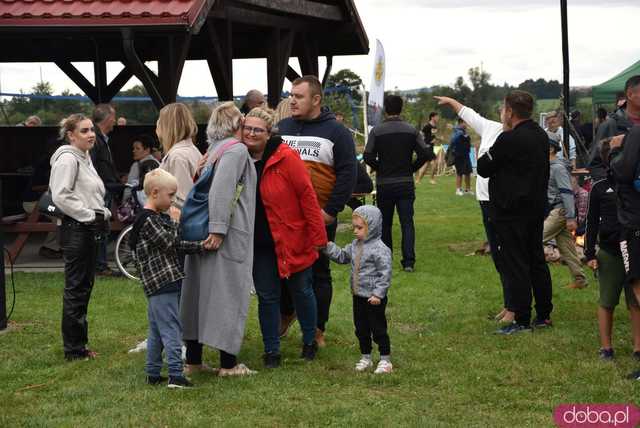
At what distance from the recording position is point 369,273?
259 inches

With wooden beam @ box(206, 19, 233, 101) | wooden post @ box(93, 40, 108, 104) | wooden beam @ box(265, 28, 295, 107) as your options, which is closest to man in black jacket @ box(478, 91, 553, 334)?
wooden beam @ box(206, 19, 233, 101)

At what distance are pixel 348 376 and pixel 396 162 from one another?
5.08 metres

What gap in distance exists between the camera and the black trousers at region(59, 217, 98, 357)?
7.08 meters

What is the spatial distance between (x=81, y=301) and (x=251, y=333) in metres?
1.49

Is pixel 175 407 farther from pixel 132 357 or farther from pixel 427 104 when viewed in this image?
pixel 427 104

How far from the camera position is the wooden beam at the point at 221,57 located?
13.2 meters

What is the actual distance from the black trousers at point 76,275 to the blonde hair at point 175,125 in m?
0.86

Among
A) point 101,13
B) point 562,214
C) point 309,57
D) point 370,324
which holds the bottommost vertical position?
point 370,324

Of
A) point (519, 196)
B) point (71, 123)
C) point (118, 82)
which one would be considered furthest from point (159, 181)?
point (118, 82)

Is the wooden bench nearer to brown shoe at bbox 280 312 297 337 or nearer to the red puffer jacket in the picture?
brown shoe at bbox 280 312 297 337

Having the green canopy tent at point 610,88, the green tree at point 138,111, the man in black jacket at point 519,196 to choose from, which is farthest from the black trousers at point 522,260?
the green tree at point 138,111

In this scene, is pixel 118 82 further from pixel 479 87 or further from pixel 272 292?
pixel 479 87

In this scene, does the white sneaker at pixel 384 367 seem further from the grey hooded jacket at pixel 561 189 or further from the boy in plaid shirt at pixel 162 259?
the grey hooded jacket at pixel 561 189

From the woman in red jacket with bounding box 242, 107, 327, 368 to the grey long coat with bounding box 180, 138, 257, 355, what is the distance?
189mm
